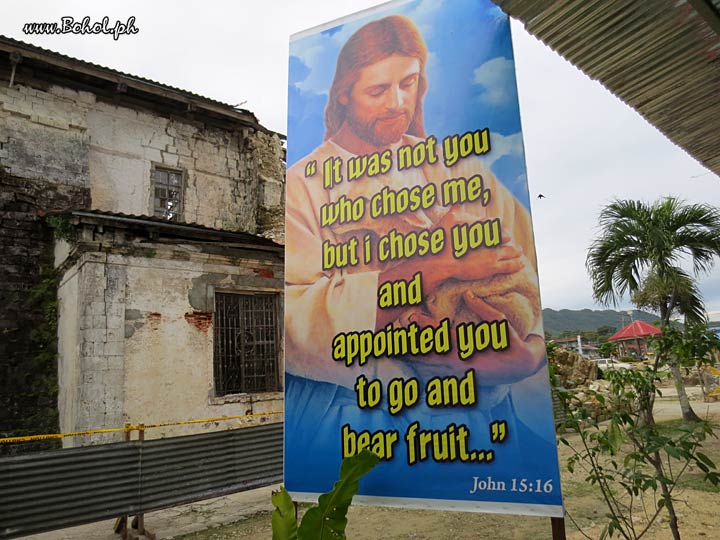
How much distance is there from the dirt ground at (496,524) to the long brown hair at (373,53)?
4322 mm


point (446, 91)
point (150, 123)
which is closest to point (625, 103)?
point (446, 91)

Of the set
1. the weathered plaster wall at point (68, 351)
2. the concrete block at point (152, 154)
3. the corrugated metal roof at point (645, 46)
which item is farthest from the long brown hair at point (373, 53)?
the concrete block at point (152, 154)

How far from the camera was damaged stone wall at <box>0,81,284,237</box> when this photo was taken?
1045cm

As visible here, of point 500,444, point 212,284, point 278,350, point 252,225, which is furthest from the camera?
point 252,225

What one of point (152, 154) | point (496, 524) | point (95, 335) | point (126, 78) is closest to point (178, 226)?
point (95, 335)

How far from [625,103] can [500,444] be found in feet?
6.96

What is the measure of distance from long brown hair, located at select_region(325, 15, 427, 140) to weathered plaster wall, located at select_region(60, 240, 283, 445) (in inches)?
240

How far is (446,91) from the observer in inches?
116

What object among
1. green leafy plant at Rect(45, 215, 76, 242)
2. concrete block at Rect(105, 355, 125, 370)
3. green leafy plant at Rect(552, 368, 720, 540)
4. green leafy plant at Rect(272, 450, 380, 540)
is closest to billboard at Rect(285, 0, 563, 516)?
green leafy plant at Rect(272, 450, 380, 540)

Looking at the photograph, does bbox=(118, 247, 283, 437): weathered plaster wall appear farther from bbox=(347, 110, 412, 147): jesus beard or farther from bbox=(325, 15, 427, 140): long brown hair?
bbox=(347, 110, 412, 147): jesus beard

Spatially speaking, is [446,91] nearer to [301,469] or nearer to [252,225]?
[301,469]

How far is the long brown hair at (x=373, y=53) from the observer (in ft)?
9.96

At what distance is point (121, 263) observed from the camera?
7.92 metres

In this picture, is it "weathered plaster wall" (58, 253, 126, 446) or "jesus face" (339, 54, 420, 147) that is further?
"weathered plaster wall" (58, 253, 126, 446)
